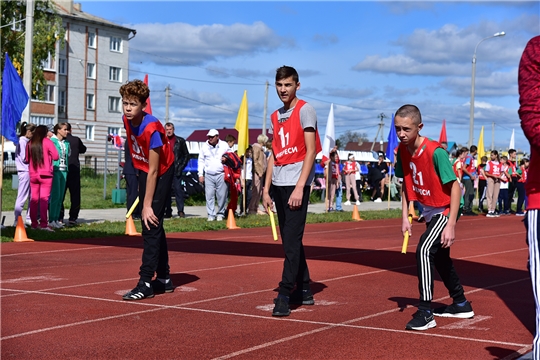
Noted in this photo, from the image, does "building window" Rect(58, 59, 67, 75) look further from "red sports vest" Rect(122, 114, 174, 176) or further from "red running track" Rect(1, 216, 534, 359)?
"red sports vest" Rect(122, 114, 174, 176)

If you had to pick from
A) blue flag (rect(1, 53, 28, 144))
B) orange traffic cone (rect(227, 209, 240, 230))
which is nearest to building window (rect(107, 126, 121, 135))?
orange traffic cone (rect(227, 209, 240, 230))

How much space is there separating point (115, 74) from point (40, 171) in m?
67.9

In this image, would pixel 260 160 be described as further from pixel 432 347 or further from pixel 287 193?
pixel 432 347

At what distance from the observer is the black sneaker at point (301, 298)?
749 centimetres

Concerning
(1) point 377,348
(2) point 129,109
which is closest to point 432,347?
(1) point 377,348

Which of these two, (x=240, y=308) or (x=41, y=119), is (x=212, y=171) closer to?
(x=240, y=308)

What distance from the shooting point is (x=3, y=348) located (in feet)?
18.1

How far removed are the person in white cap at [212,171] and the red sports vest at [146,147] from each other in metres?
10.6

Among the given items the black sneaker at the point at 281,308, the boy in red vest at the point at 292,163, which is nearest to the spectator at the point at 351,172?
the boy in red vest at the point at 292,163

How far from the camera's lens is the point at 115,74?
80688 mm

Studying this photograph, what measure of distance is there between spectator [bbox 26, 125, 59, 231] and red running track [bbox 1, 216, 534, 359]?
181 cm

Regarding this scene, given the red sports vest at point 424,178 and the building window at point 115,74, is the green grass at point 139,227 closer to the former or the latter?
the red sports vest at point 424,178

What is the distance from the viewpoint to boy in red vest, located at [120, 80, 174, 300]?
7613mm

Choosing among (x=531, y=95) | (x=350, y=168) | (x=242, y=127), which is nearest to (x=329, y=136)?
(x=350, y=168)
